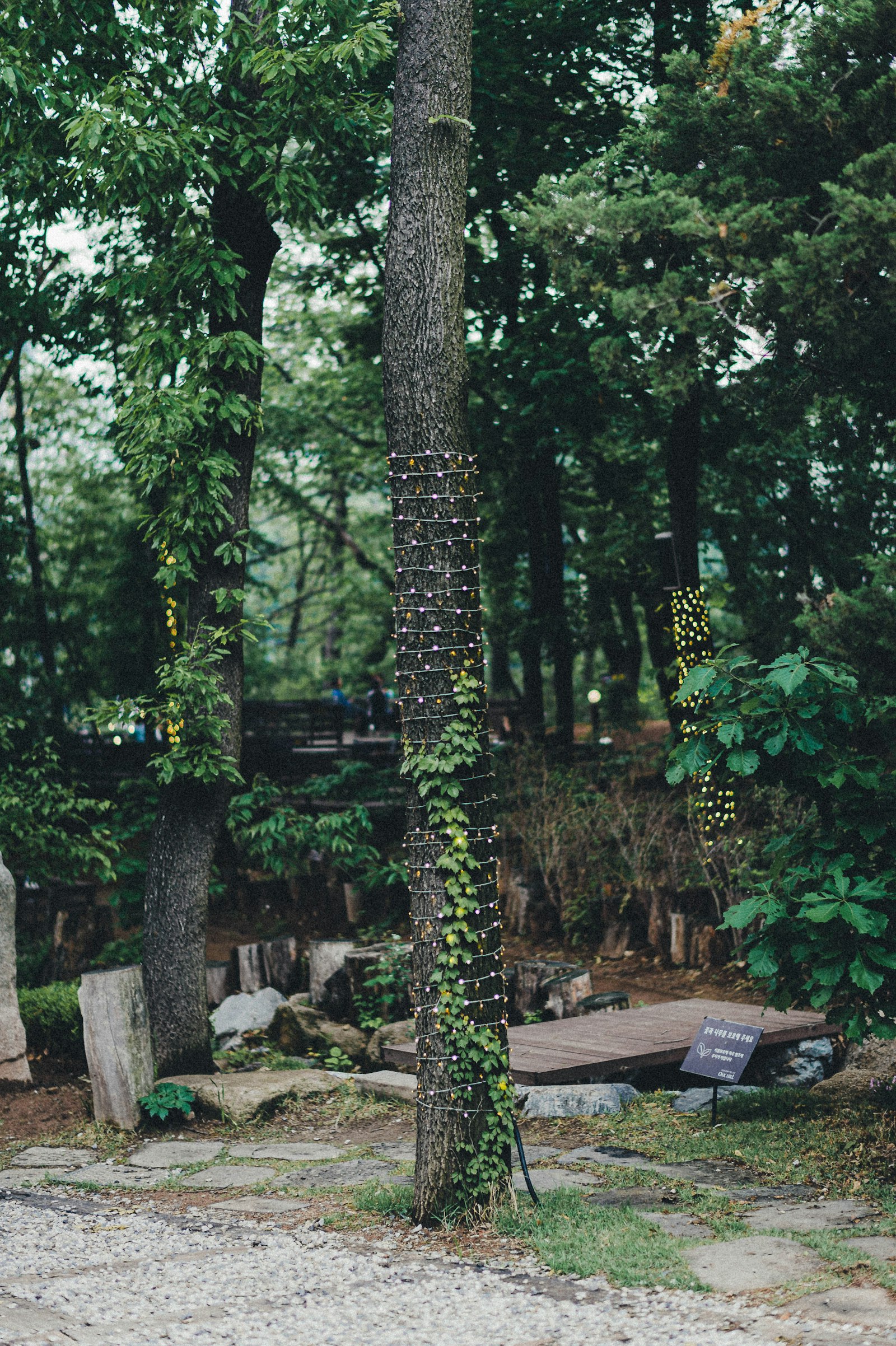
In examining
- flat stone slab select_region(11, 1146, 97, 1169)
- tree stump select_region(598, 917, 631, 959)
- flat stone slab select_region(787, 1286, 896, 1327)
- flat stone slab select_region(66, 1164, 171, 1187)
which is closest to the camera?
flat stone slab select_region(787, 1286, 896, 1327)

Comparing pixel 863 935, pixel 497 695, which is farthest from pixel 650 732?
pixel 863 935

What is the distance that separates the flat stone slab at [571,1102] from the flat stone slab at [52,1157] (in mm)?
2366

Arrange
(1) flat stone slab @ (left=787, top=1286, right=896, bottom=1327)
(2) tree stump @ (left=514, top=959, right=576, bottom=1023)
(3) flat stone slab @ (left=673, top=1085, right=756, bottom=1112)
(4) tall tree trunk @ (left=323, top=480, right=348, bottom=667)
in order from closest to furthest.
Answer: (1) flat stone slab @ (left=787, top=1286, right=896, bottom=1327), (3) flat stone slab @ (left=673, top=1085, right=756, bottom=1112), (2) tree stump @ (left=514, top=959, right=576, bottom=1023), (4) tall tree trunk @ (left=323, top=480, right=348, bottom=667)

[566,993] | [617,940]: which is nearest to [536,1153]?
[566,993]

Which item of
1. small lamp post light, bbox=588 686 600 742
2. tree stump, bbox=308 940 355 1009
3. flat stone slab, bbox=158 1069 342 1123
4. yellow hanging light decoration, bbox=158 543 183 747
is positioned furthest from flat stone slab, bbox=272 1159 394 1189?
small lamp post light, bbox=588 686 600 742

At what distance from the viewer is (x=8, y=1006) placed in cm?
794

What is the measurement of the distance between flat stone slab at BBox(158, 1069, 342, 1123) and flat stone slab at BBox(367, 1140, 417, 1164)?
0.89 m

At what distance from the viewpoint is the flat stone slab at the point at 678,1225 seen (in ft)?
14.5

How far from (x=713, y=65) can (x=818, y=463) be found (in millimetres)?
6635

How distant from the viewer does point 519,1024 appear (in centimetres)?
870

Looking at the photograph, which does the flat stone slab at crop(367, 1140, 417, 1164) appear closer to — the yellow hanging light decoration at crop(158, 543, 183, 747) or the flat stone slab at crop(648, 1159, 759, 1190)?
the flat stone slab at crop(648, 1159, 759, 1190)

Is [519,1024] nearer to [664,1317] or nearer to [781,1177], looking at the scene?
[781,1177]

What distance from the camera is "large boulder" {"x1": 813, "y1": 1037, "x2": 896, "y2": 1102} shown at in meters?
6.25

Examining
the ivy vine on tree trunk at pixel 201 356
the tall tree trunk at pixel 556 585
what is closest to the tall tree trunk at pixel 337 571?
the tall tree trunk at pixel 556 585
